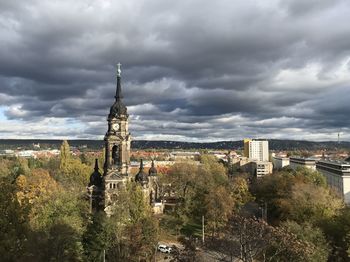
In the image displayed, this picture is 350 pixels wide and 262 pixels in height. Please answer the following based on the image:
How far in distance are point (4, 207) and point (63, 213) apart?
16.6 m

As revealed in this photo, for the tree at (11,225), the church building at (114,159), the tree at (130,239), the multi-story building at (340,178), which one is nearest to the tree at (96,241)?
the tree at (130,239)

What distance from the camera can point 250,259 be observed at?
24375mm

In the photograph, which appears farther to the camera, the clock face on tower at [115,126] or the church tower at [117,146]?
the clock face on tower at [115,126]

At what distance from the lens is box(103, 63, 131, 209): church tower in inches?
2309

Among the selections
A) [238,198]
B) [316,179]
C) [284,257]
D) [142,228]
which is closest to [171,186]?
[238,198]

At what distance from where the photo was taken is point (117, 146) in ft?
198

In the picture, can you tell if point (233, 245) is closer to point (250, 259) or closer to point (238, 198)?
point (250, 259)

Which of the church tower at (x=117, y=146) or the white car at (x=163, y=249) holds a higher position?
the church tower at (x=117, y=146)

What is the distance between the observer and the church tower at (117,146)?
58656 mm

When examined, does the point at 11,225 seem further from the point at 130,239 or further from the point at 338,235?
the point at 338,235

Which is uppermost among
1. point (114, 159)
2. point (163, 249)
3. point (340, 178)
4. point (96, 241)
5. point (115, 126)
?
point (115, 126)

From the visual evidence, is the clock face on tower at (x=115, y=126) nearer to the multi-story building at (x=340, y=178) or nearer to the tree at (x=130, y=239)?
the tree at (x=130, y=239)

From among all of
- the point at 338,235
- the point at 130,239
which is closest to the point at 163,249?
the point at 130,239

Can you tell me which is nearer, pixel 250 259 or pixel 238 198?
pixel 250 259
